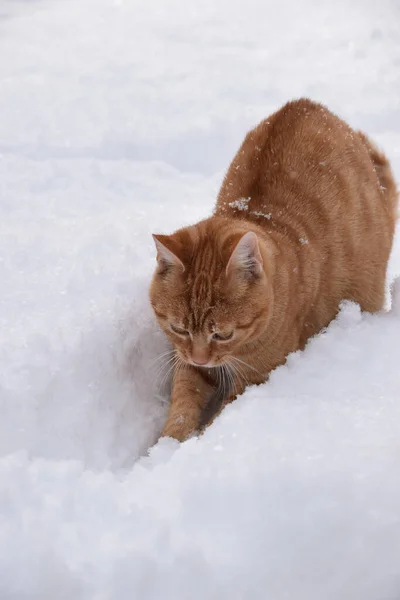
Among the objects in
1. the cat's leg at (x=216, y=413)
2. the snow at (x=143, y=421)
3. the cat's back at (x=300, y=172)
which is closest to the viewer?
the snow at (x=143, y=421)

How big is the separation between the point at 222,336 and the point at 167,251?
0.33 m

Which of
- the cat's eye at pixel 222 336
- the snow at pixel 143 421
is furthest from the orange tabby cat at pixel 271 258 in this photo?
the snow at pixel 143 421

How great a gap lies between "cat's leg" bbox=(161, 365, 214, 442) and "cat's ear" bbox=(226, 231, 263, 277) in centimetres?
49

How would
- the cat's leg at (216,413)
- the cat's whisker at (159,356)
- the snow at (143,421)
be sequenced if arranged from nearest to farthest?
the snow at (143,421) < the cat's leg at (216,413) < the cat's whisker at (159,356)

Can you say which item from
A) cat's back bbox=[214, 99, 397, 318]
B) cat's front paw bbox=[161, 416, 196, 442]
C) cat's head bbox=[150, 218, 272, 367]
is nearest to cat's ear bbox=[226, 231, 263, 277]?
cat's head bbox=[150, 218, 272, 367]

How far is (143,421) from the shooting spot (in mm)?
2537

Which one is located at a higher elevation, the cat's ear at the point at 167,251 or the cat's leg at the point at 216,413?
the cat's ear at the point at 167,251

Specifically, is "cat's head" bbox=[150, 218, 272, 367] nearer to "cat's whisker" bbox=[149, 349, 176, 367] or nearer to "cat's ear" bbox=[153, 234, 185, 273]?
"cat's ear" bbox=[153, 234, 185, 273]

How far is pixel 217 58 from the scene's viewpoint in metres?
5.96

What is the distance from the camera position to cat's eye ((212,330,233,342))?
2.36m

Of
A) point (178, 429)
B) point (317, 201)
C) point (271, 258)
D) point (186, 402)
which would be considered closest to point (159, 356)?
point (186, 402)

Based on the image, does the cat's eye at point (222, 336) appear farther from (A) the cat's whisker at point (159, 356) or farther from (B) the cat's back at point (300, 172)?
(B) the cat's back at point (300, 172)

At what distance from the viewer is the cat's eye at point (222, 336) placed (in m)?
2.36

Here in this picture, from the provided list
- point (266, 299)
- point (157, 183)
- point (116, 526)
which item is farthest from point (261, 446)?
point (157, 183)
